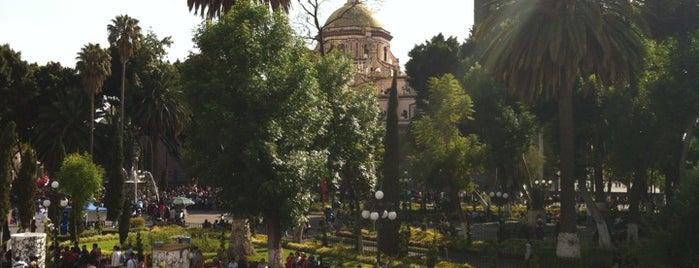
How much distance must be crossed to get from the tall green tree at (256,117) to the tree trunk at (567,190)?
37.8ft

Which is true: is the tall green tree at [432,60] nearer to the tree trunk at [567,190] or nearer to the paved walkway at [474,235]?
the paved walkway at [474,235]

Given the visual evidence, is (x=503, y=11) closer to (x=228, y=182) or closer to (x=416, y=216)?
(x=228, y=182)

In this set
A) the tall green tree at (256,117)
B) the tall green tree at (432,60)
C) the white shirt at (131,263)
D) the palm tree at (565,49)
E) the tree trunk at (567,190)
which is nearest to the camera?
the white shirt at (131,263)

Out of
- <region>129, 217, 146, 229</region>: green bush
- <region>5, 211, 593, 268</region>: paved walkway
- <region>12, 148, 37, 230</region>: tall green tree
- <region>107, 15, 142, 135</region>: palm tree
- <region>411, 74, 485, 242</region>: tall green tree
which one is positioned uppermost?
<region>107, 15, 142, 135</region>: palm tree

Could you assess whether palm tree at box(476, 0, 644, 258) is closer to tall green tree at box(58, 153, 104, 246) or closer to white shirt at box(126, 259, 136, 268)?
white shirt at box(126, 259, 136, 268)

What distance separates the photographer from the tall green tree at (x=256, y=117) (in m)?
21.6

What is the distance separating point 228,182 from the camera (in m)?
22.3

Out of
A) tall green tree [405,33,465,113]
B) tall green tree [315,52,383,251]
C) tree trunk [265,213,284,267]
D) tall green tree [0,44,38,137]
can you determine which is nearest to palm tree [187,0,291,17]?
tall green tree [315,52,383,251]

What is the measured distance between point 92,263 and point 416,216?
28.2m

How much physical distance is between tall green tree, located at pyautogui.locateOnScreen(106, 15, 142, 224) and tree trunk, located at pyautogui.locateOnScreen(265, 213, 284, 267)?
10.7m

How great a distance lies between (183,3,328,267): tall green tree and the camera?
70.8 feet

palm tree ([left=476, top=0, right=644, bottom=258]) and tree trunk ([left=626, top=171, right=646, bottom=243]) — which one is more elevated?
palm tree ([left=476, top=0, right=644, bottom=258])

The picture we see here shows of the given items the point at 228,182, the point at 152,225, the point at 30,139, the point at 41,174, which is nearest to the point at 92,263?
the point at 228,182

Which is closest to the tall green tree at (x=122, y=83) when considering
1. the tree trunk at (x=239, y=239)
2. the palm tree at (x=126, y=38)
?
the palm tree at (x=126, y=38)
